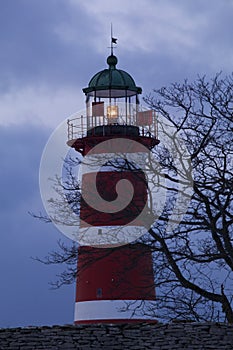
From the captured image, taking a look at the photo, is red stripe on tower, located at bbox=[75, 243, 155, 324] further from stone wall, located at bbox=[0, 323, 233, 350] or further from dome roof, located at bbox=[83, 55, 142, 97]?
stone wall, located at bbox=[0, 323, 233, 350]

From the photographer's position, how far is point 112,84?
2322 centimetres

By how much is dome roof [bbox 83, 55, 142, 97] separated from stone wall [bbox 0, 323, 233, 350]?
9.18m

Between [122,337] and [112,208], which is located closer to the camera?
[122,337]

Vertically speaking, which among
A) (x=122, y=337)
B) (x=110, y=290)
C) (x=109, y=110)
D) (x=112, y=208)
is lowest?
(x=122, y=337)

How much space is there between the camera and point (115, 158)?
667 inches

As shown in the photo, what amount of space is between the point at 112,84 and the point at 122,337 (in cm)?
955

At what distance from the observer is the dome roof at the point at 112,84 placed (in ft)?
76.3

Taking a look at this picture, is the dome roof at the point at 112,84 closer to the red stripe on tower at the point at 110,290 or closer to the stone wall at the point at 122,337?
the red stripe on tower at the point at 110,290

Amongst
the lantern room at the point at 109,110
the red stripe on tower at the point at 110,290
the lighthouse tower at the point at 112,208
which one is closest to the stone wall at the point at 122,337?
the lighthouse tower at the point at 112,208

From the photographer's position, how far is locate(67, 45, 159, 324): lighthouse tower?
17.3m

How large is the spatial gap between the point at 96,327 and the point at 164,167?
2.87 metres

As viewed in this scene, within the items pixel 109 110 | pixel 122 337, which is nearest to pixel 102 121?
pixel 109 110

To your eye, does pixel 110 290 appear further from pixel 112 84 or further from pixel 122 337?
pixel 122 337

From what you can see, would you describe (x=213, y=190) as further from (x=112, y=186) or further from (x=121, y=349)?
(x=112, y=186)
